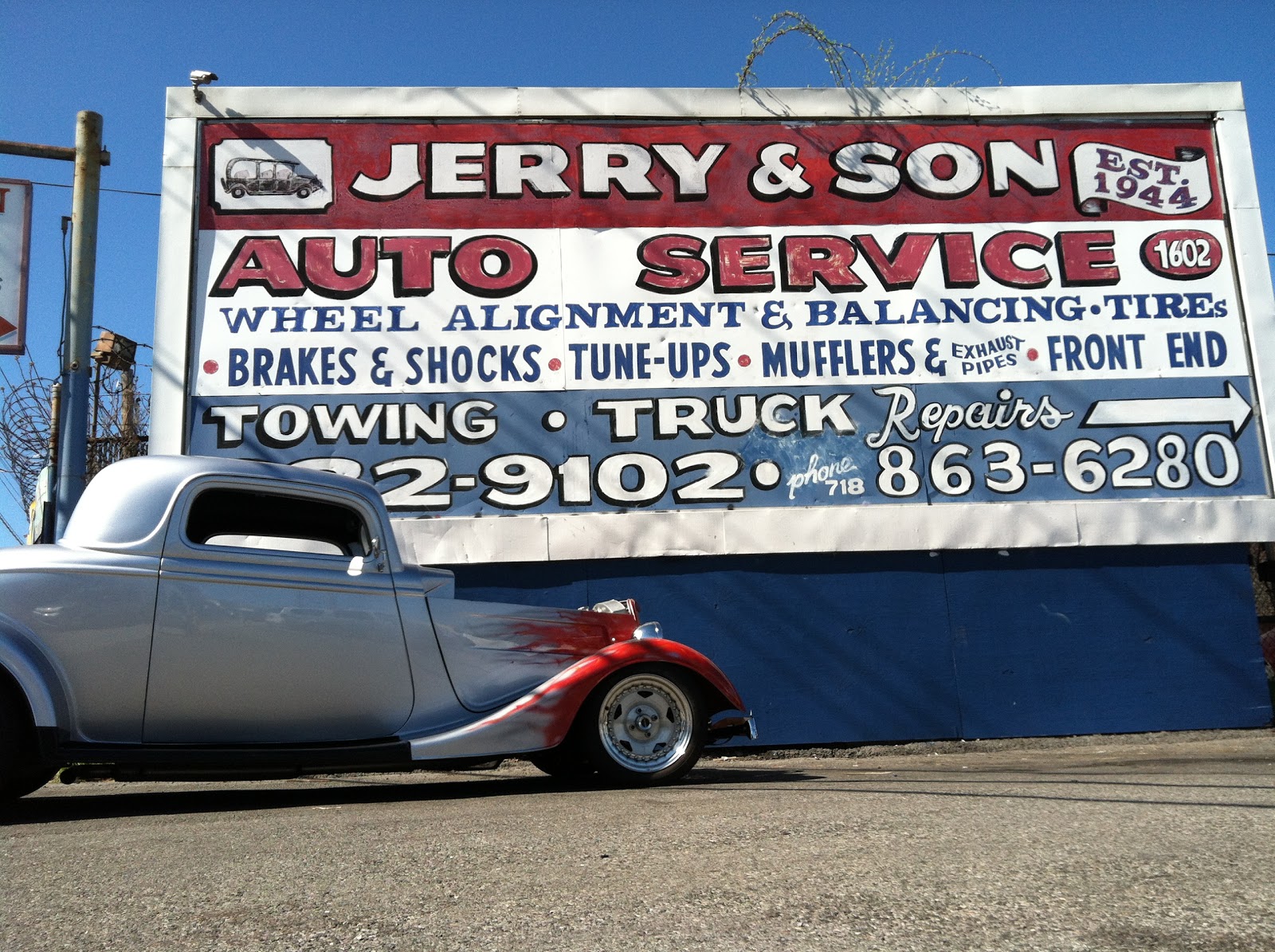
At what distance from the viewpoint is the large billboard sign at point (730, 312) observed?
8945mm

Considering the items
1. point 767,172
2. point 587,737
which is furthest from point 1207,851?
Answer: point 767,172

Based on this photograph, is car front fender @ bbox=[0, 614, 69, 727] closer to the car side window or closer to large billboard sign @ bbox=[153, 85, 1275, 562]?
the car side window

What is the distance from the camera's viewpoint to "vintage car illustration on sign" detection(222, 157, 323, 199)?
31.1 ft

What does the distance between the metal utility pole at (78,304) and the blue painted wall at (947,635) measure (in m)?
3.10

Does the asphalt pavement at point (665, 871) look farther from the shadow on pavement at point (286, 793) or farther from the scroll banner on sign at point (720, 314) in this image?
the scroll banner on sign at point (720, 314)

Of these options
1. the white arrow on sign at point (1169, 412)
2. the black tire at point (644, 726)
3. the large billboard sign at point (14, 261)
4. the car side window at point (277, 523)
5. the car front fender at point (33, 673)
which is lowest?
the black tire at point (644, 726)

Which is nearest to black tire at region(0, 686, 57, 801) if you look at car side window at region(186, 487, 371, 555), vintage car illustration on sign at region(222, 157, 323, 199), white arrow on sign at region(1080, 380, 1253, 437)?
car side window at region(186, 487, 371, 555)

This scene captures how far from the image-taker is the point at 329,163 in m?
9.57

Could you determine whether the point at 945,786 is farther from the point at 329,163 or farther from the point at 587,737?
the point at 329,163

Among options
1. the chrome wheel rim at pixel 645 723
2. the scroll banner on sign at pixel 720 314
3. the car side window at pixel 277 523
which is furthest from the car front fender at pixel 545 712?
the scroll banner on sign at pixel 720 314

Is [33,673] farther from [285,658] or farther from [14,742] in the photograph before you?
[285,658]

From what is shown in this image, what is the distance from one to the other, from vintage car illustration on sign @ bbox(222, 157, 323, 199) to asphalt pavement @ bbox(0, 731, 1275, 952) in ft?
20.0

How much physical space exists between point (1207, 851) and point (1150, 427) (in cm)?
687

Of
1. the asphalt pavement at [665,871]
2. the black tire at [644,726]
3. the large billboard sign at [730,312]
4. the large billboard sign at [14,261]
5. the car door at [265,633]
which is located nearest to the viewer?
the asphalt pavement at [665,871]
